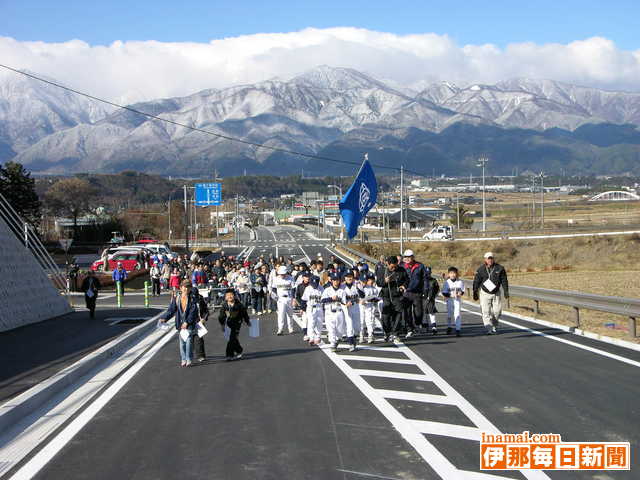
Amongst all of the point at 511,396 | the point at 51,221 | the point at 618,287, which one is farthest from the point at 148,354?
the point at 51,221

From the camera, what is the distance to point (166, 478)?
6555 millimetres

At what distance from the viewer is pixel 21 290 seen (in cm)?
2114

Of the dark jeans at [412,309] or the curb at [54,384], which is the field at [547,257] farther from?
the curb at [54,384]

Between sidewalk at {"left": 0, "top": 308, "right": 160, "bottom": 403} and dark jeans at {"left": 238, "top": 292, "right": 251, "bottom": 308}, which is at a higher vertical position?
dark jeans at {"left": 238, "top": 292, "right": 251, "bottom": 308}

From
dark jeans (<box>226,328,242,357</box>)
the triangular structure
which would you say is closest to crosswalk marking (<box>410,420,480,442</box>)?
dark jeans (<box>226,328,242,357</box>)

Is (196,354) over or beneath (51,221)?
beneath

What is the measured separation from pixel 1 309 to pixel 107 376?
332 inches

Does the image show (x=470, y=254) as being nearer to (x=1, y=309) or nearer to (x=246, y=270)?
(x=246, y=270)

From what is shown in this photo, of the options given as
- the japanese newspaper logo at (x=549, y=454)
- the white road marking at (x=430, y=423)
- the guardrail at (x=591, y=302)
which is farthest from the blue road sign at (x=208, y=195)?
the japanese newspaper logo at (x=549, y=454)

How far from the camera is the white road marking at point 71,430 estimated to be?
22.8 ft

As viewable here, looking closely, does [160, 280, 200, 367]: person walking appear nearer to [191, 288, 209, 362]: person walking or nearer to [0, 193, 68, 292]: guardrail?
[191, 288, 209, 362]: person walking

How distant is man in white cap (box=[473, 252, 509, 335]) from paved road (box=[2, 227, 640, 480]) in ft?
6.46

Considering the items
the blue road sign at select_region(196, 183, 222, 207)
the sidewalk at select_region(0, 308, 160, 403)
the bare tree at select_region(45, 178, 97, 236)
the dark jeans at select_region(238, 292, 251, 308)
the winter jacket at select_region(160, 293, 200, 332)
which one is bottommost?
the sidewalk at select_region(0, 308, 160, 403)

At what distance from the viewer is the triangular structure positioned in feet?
64.6
